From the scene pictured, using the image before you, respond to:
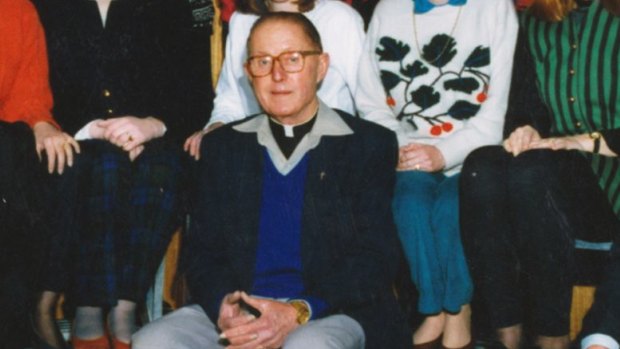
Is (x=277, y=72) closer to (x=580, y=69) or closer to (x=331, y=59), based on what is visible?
(x=331, y=59)

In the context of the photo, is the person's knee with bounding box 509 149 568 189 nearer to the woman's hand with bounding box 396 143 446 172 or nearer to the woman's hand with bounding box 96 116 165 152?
the woman's hand with bounding box 396 143 446 172

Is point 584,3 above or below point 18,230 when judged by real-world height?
above

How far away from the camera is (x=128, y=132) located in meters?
3.44

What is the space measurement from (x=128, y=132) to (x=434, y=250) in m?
1.06

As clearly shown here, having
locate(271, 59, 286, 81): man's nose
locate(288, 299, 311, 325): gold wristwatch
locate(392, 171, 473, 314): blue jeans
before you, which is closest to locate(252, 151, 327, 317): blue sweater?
locate(288, 299, 311, 325): gold wristwatch

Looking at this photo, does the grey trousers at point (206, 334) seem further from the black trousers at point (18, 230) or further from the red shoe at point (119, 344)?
the black trousers at point (18, 230)

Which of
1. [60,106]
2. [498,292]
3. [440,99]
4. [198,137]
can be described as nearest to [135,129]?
[198,137]

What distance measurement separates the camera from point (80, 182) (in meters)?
3.32

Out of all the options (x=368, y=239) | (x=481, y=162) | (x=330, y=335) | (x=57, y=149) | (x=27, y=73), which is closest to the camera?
(x=330, y=335)

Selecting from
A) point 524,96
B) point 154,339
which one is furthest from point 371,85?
point 154,339

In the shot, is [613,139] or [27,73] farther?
[27,73]

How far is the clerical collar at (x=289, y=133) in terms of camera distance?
3.03 m

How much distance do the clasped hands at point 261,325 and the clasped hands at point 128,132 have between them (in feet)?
2.83

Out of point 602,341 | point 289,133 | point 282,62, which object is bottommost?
point 602,341
